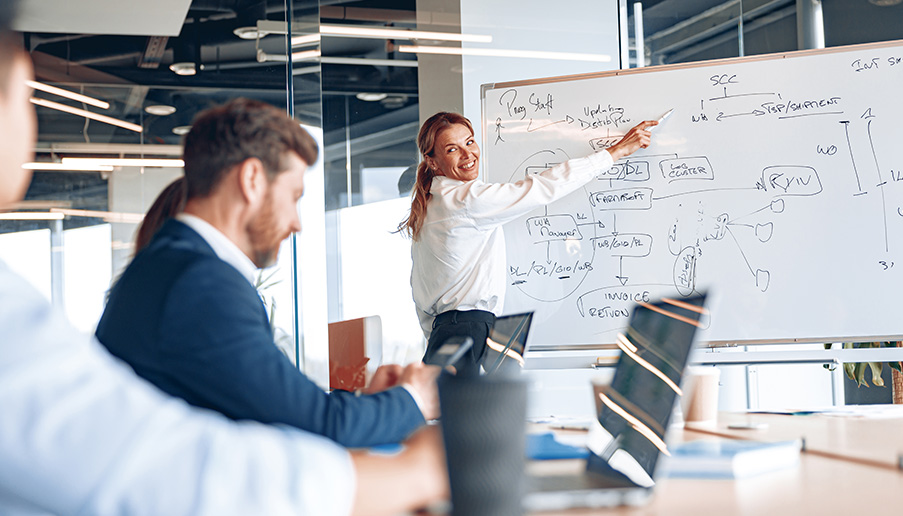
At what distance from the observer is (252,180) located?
47.2 inches

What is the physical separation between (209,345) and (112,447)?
0.53 metres

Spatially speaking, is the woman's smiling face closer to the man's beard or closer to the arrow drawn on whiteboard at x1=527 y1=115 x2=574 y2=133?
the arrow drawn on whiteboard at x1=527 y1=115 x2=574 y2=133

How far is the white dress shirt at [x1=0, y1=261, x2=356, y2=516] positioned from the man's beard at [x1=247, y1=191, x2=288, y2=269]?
0.65m

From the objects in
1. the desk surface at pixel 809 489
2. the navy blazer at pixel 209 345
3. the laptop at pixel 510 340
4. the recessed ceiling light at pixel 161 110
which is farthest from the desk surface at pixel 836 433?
the recessed ceiling light at pixel 161 110

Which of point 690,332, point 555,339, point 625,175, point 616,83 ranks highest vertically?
point 616,83

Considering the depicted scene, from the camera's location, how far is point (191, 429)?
1.80 feet

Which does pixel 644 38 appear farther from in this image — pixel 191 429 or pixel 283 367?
pixel 191 429

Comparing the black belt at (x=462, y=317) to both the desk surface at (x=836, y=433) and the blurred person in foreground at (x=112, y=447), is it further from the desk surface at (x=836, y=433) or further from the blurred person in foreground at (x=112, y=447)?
the blurred person in foreground at (x=112, y=447)

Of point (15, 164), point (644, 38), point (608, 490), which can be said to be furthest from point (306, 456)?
point (644, 38)

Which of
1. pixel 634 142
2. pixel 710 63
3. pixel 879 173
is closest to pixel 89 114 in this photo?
pixel 634 142

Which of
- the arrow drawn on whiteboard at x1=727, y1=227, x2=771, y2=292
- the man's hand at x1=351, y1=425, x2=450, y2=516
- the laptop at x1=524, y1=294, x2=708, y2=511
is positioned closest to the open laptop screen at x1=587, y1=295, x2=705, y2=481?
the laptop at x1=524, y1=294, x2=708, y2=511

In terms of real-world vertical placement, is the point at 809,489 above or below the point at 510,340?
below

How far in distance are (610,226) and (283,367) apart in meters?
2.51

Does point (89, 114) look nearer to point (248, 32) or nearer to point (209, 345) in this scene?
point (248, 32)
